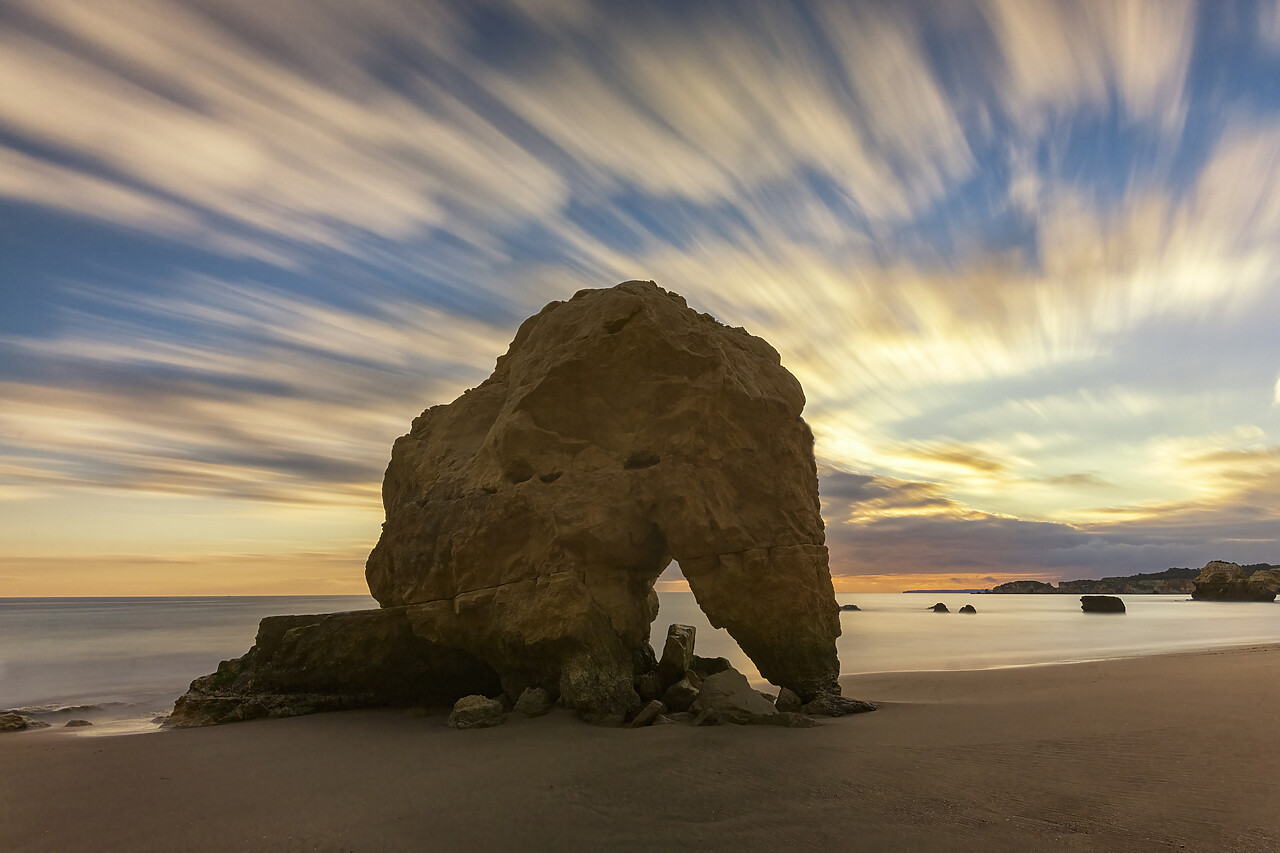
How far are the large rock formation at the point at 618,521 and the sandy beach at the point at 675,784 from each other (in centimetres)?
144

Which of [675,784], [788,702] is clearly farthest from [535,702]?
[675,784]

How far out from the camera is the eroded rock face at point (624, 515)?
37.6 feet

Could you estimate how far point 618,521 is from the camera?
460 inches

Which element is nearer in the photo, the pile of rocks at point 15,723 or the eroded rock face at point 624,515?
the eroded rock face at point 624,515

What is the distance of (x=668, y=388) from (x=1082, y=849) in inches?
327

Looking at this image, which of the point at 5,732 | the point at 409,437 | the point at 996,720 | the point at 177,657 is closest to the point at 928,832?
the point at 996,720

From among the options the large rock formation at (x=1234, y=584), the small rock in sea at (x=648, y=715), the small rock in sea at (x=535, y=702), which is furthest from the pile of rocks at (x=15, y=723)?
the large rock formation at (x=1234, y=584)

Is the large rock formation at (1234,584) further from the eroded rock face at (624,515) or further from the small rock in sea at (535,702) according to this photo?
the small rock in sea at (535,702)

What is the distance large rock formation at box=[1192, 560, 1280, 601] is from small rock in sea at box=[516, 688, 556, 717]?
294ft

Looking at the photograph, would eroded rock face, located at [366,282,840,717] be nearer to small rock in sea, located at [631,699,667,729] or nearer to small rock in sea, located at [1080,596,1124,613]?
small rock in sea, located at [631,699,667,729]

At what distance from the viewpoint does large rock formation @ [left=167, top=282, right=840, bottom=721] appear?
1148 centimetres

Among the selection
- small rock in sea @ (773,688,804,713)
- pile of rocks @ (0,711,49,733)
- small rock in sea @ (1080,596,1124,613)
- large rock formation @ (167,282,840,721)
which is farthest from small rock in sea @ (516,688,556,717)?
small rock in sea @ (1080,596,1124,613)

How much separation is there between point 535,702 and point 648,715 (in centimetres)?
185

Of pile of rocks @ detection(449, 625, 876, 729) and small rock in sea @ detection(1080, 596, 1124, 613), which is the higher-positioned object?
pile of rocks @ detection(449, 625, 876, 729)
